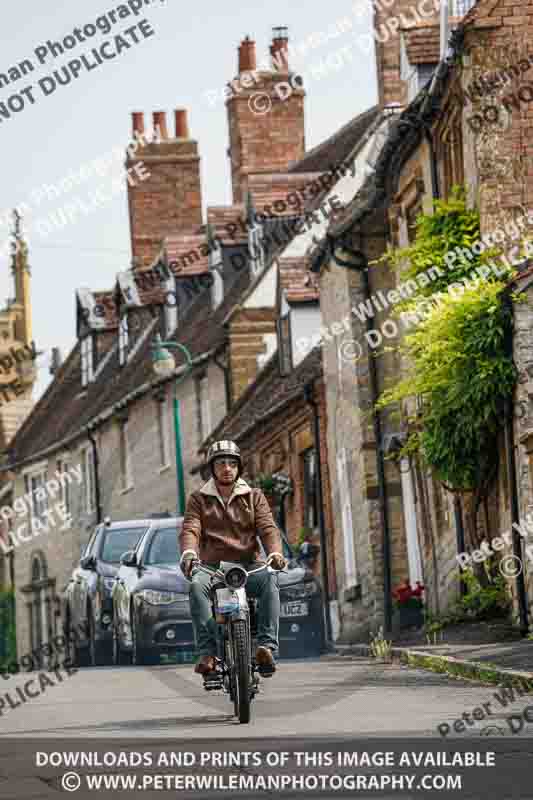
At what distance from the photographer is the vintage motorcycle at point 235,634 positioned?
1184 centimetres

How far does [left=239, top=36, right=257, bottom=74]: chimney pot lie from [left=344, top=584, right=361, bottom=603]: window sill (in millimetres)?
19199

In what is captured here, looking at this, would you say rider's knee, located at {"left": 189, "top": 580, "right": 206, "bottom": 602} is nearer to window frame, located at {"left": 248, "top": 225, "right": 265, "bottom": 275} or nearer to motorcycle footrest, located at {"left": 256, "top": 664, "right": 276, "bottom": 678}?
motorcycle footrest, located at {"left": 256, "top": 664, "right": 276, "bottom": 678}

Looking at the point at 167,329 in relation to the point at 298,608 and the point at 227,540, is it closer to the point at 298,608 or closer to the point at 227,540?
the point at 298,608

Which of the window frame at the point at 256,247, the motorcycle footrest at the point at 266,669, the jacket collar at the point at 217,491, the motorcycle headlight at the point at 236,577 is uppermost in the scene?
the window frame at the point at 256,247

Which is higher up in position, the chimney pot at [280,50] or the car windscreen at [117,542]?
the chimney pot at [280,50]

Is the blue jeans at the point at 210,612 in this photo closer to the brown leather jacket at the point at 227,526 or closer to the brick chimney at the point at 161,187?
the brown leather jacket at the point at 227,526

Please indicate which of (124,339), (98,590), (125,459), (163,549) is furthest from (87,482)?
(163,549)

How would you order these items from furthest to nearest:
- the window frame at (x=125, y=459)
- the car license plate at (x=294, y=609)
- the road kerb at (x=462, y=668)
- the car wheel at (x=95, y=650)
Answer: the window frame at (x=125, y=459) → the car wheel at (x=95, y=650) → the car license plate at (x=294, y=609) → the road kerb at (x=462, y=668)

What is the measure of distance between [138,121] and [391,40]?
62.2 ft

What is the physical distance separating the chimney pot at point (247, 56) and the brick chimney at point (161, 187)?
5101mm

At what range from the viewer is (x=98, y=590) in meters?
24.5

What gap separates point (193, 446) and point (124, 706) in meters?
28.7

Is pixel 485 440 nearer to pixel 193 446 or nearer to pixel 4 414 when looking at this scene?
pixel 193 446

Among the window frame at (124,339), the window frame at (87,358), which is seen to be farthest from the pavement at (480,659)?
the window frame at (87,358)
